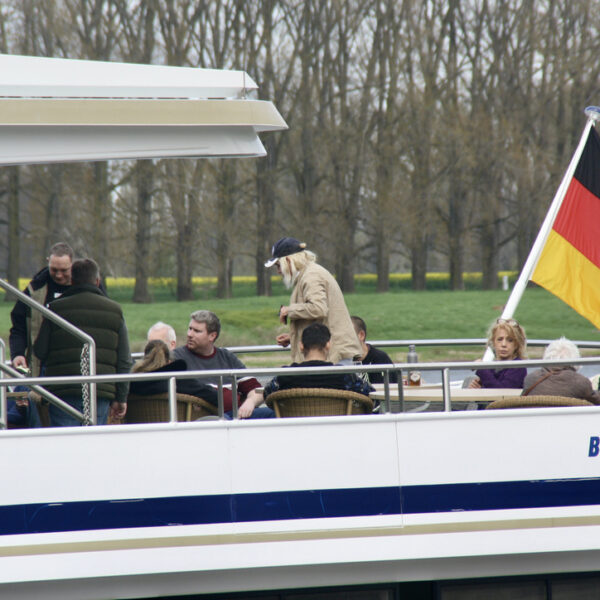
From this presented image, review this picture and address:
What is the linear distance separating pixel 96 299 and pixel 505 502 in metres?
2.19

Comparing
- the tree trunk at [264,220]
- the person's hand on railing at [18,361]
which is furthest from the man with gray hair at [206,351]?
the tree trunk at [264,220]

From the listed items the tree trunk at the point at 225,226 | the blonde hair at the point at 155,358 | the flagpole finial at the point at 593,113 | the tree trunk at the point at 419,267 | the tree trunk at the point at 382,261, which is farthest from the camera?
the tree trunk at the point at 419,267

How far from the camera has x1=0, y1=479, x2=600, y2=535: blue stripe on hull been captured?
386 centimetres

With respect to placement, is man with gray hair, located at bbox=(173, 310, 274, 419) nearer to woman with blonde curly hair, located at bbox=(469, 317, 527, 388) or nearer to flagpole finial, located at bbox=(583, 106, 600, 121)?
woman with blonde curly hair, located at bbox=(469, 317, 527, 388)

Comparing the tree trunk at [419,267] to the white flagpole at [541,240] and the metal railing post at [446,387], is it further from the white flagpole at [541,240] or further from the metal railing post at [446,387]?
the metal railing post at [446,387]

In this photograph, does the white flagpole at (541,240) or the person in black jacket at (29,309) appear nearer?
the person in black jacket at (29,309)

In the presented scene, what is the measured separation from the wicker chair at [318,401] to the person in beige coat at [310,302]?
76cm

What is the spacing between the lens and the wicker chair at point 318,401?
4176mm

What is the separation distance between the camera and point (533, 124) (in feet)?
117

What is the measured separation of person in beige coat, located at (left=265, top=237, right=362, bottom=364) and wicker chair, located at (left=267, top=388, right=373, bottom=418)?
2.50ft

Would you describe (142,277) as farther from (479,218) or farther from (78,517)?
(78,517)

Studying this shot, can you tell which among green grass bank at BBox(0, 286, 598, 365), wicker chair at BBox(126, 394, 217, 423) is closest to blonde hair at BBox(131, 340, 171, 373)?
wicker chair at BBox(126, 394, 217, 423)

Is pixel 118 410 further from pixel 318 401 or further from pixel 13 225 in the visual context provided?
pixel 13 225

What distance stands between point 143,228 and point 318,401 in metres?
26.9
